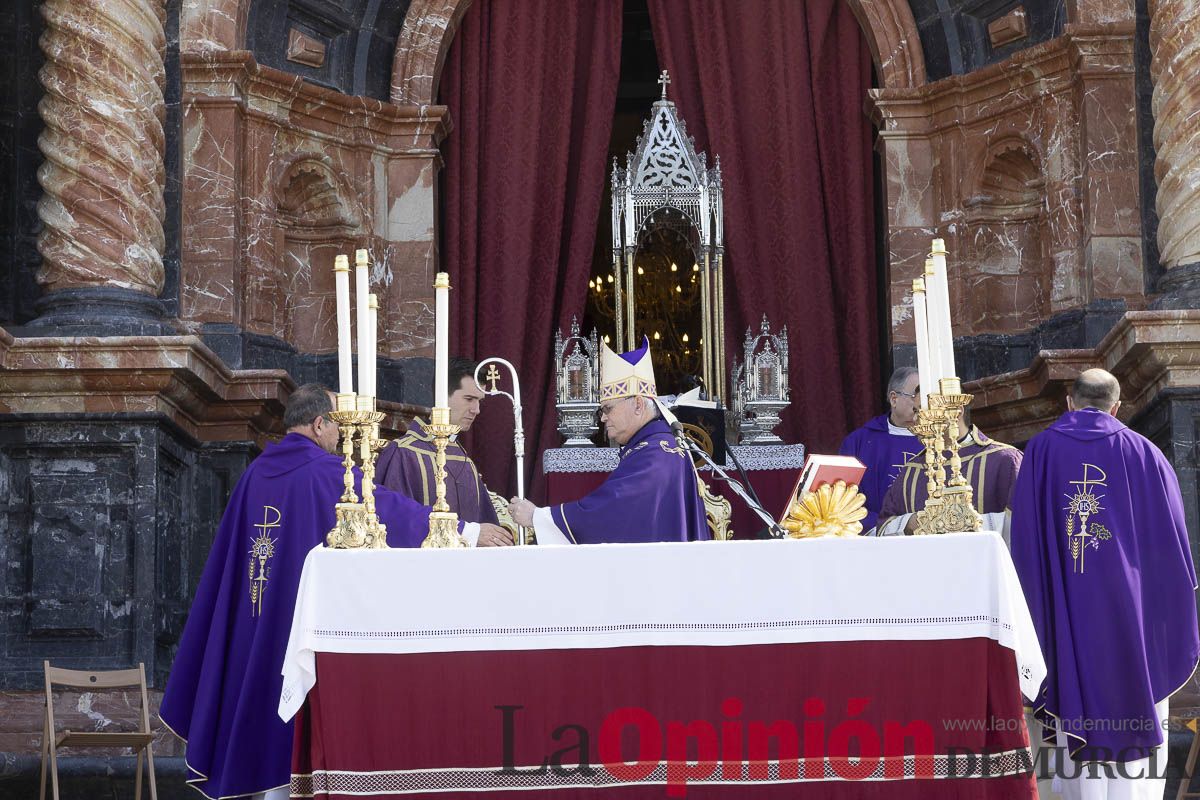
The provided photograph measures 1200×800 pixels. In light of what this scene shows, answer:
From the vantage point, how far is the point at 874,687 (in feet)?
16.1

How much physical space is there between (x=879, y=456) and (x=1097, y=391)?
2.02 metres

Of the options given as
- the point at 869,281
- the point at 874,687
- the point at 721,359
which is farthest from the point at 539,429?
the point at 874,687

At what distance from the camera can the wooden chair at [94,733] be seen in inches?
275

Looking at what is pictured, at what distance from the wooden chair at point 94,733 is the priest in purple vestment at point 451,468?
135 cm

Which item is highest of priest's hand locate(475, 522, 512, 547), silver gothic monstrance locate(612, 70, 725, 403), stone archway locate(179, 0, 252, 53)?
stone archway locate(179, 0, 252, 53)

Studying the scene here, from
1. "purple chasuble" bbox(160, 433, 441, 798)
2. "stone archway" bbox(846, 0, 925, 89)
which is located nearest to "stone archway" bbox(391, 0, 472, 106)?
"stone archway" bbox(846, 0, 925, 89)

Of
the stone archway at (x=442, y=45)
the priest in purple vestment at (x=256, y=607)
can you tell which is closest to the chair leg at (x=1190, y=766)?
the priest in purple vestment at (x=256, y=607)

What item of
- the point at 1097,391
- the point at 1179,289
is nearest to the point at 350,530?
the point at 1097,391

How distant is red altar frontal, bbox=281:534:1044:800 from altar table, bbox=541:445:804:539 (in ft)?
12.3

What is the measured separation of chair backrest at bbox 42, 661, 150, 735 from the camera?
7.27 m

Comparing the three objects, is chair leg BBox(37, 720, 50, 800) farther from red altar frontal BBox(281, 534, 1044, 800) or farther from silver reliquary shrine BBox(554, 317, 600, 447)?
silver reliquary shrine BBox(554, 317, 600, 447)

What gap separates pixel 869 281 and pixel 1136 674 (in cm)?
446

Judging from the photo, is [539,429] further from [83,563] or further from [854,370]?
[83,563]

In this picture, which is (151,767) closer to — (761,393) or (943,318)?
(761,393)
